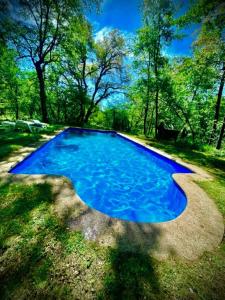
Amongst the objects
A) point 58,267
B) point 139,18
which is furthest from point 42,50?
point 58,267

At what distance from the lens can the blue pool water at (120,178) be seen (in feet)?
13.3

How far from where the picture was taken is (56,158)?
7.02 meters

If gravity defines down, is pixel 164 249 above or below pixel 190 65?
below

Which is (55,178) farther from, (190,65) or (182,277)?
(190,65)

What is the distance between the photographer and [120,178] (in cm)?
569

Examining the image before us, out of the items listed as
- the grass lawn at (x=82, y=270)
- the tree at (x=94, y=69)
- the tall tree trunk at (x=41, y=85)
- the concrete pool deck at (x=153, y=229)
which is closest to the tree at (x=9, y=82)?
the tall tree trunk at (x=41, y=85)

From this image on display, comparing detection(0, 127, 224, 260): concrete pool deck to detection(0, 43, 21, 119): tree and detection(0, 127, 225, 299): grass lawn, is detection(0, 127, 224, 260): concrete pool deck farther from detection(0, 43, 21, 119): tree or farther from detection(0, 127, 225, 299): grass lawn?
detection(0, 43, 21, 119): tree

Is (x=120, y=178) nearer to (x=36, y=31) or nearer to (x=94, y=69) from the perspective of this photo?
(x=36, y=31)

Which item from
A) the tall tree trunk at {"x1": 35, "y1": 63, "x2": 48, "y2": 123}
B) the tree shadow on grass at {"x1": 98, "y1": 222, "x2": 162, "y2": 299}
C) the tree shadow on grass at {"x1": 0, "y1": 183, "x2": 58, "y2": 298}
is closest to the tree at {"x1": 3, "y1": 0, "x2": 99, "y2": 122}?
the tall tree trunk at {"x1": 35, "y1": 63, "x2": 48, "y2": 123}

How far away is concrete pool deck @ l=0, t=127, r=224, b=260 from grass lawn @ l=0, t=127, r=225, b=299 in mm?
129

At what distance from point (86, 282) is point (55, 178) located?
2.62m

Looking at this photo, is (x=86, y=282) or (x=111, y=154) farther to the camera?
(x=111, y=154)

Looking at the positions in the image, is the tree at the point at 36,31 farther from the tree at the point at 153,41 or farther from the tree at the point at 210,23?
the tree at the point at 210,23

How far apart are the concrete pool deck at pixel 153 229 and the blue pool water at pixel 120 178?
767 millimetres
